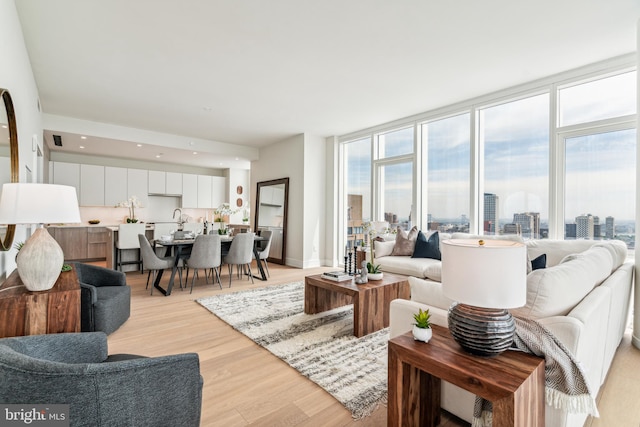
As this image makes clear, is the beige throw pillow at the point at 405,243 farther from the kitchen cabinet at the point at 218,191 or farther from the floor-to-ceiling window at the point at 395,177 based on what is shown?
the kitchen cabinet at the point at 218,191

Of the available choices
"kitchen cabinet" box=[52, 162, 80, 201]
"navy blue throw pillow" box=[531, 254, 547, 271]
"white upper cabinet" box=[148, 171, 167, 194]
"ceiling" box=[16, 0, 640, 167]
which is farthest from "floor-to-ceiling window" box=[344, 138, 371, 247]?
"kitchen cabinet" box=[52, 162, 80, 201]

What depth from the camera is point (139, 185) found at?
7973 millimetres

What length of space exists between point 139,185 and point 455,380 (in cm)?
865

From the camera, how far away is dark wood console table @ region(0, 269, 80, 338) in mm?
1515

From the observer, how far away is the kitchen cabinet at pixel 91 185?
23.7ft

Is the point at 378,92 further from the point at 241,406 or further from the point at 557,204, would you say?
the point at 241,406

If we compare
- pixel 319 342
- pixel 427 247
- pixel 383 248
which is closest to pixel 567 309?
pixel 319 342

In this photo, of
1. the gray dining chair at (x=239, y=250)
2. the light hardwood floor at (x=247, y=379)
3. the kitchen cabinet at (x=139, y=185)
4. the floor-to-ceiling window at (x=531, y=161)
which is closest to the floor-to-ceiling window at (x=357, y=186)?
the floor-to-ceiling window at (x=531, y=161)

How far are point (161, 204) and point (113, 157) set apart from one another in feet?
5.43

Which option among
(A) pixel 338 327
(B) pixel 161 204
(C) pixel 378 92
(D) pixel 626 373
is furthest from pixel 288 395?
(B) pixel 161 204

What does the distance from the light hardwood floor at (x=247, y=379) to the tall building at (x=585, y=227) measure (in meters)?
1.20

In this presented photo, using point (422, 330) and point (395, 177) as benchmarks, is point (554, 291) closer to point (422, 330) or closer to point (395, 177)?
point (422, 330)

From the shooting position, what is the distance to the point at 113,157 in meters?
7.92

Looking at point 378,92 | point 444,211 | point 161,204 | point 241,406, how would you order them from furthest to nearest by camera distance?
point 161,204 → point 444,211 → point 378,92 → point 241,406
